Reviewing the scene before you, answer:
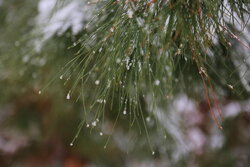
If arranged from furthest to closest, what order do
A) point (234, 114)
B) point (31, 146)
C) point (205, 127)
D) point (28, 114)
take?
1. point (31, 146)
2. point (205, 127)
3. point (28, 114)
4. point (234, 114)

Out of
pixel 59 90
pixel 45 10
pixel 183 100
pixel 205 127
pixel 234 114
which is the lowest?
pixel 205 127

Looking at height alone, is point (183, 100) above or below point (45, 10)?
below

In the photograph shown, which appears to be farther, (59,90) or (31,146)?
(31,146)

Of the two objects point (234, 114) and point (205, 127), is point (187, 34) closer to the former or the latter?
point (234, 114)

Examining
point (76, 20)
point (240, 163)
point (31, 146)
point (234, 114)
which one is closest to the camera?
point (76, 20)

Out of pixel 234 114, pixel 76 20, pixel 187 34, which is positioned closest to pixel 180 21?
pixel 187 34

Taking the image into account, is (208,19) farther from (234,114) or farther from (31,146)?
(31,146)
